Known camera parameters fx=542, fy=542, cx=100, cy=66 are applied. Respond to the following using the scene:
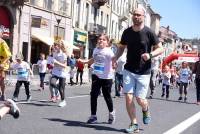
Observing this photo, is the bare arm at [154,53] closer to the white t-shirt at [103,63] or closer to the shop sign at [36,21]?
the white t-shirt at [103,63]

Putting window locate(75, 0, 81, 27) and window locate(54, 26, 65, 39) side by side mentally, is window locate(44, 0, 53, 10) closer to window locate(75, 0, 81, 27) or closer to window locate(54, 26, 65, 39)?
window locate(54, 26, 65, 39)

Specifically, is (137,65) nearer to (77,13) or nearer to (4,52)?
(4,52)

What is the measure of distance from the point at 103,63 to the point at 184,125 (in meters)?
2.12

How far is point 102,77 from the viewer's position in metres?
10.3

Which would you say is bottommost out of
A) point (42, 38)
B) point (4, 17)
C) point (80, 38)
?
point (42, 38)

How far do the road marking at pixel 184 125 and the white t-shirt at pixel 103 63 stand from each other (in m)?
1.58

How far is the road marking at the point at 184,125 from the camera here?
977cm

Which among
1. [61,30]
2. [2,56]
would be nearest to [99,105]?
[2,56]

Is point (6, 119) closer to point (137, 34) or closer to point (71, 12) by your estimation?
point (137, 34)

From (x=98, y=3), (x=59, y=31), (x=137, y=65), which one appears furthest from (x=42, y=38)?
(x=137, y=65)

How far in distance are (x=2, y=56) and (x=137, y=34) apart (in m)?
4.26

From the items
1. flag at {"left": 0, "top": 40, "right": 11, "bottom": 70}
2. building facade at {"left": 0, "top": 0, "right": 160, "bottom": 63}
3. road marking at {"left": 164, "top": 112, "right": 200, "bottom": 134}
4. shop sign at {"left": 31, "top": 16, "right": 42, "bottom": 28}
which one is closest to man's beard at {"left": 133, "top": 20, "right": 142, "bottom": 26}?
road marking at {"left": 164, "top": 112, "right": 200, "bottom": 134}

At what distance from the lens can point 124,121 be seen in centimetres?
1080

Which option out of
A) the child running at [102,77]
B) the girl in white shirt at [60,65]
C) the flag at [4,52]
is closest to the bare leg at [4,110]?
the child running at [102,77]
